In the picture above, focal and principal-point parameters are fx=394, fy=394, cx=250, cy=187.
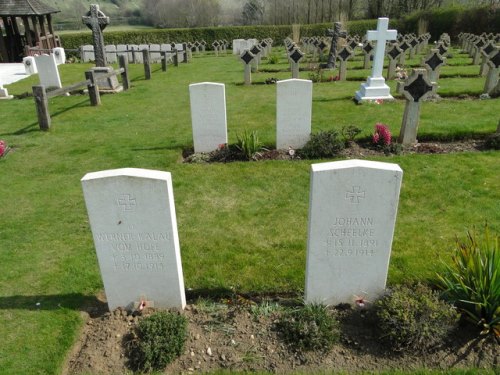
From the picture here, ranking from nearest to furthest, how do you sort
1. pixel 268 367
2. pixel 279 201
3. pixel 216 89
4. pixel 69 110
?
pixel 268 367
pixel 279 201
pixel 216 89
pixel 69 110

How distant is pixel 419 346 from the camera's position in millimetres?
3328

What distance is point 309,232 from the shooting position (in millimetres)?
3645

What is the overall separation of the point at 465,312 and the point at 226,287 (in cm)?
229

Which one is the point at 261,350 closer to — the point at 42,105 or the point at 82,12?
the point at 42,105

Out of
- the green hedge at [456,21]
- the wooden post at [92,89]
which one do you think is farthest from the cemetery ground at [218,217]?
the green hedge at [456,21]

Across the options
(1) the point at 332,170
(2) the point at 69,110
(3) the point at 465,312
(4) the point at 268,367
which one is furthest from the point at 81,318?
(2) the point at 69,110

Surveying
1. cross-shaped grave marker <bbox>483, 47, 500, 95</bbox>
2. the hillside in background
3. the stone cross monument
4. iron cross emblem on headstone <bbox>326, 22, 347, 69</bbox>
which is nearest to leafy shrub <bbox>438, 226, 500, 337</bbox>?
cross-shaped grave marker <bbox>483, 47, 500, 95</bbox>

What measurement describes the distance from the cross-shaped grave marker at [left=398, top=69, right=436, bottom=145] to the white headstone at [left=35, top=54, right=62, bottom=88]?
1301cm

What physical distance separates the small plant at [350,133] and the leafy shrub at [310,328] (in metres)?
5.21

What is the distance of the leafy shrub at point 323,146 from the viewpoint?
7692 millimetres

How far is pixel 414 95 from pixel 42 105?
8.78 m

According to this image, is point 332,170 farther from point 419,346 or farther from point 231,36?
point 231,36

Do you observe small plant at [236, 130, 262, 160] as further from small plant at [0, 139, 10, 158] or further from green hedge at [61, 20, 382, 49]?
green hedge at [61, 20, 382, 49]

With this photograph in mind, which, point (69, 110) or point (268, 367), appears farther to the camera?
point (69, 110)
